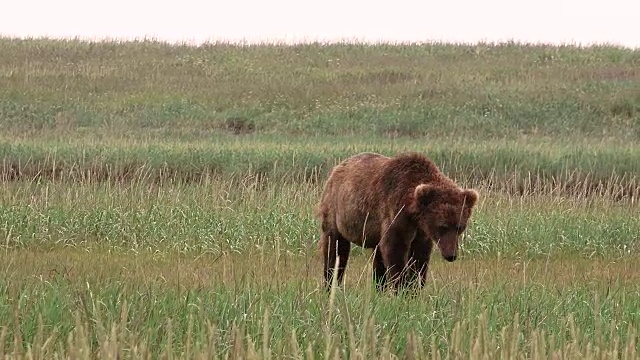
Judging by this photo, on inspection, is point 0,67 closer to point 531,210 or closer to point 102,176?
point 102,176

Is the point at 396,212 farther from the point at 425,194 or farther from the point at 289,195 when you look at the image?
the point at 289,195

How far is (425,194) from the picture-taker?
681 cm

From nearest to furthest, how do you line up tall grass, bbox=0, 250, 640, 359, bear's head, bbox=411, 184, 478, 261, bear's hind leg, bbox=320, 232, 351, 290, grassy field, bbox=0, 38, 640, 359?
tall grass, bbox=0, 250, 640, 359 → grassy field, bbox=0, 38, 640, 359 → bear's head, bbox=411, 184, 478, 261 → bear's hind leg, bbox=320, 232, 351, 290

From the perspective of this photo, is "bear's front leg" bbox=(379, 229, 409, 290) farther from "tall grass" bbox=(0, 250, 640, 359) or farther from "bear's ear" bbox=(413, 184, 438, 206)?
"tall grass" bbox=(0, 250, 640, 359)

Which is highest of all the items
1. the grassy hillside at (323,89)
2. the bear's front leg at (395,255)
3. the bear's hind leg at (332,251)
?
the bear's front leg at (395,255)

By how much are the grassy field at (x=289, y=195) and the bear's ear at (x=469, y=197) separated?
479 millimetres

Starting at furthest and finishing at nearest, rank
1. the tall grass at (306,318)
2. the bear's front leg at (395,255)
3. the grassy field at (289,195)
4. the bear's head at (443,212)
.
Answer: the bear's front leg at (395,255), the bear's head at (443,212), the grassy field at (289,195), the tall grass at (306,318)

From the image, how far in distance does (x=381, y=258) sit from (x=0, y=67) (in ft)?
77.6

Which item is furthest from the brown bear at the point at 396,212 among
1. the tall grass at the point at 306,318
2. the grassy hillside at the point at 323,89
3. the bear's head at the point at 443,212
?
the grassy hillside at the point at 323,89

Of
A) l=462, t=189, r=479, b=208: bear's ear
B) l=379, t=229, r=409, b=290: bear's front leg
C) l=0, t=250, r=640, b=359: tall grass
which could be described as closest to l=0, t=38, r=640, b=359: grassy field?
l=0, t=250, r=640, b=359: tall grass

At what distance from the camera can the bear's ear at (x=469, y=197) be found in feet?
22.7

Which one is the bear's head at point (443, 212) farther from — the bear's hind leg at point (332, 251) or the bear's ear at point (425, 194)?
the bear's hind leg at point (332, 251)

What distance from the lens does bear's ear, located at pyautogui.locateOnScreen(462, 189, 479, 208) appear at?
22.7 feet

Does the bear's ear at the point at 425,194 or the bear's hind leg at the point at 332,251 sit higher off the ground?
the bear's ear at the point at 425,194
